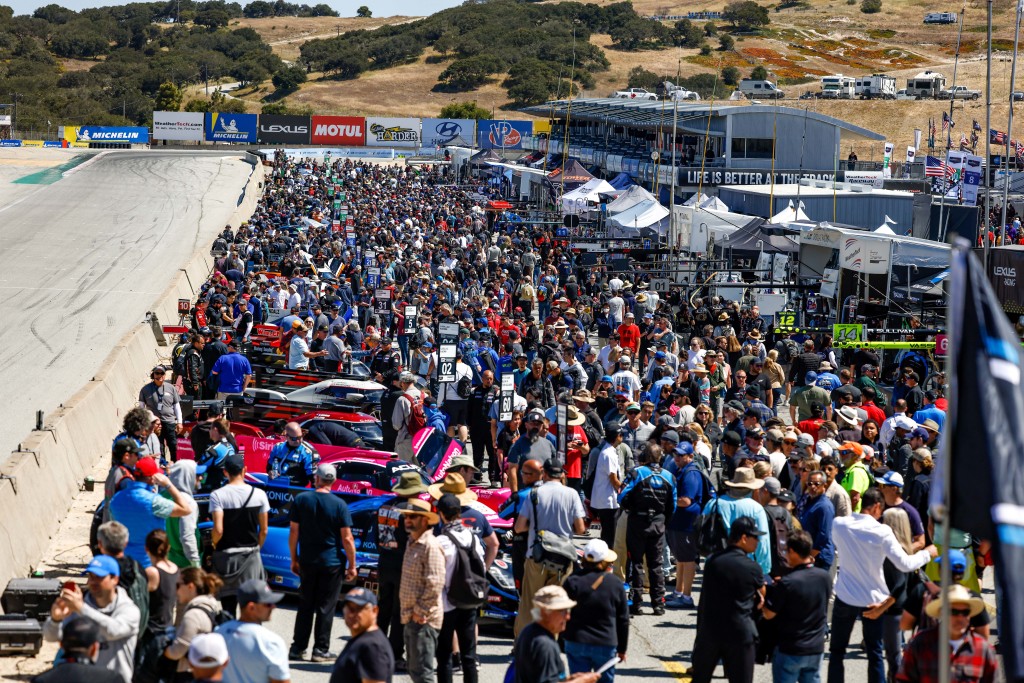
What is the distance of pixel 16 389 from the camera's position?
21.5 meters

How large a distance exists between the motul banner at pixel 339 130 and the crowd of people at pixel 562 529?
267 feet

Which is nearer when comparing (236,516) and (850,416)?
(236,516)

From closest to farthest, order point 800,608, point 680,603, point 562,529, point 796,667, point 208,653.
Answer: point 208,653, point 800,608, point 796,667, point 562,529, point 680,603

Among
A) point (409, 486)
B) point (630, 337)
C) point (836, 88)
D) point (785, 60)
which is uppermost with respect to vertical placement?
point (785, 60)

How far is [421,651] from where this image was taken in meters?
8.48

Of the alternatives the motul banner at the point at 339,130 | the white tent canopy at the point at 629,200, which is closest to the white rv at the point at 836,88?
the motul banner at the point at 339,130

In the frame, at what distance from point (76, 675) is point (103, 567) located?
1095 mm

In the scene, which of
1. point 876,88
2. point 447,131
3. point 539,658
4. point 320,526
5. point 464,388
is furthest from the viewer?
point 876,88

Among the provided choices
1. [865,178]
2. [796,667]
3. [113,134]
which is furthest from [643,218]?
[113,134]

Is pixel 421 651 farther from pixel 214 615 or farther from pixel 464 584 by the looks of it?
pixel 214 615

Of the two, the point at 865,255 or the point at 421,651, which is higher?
the point at 865,255

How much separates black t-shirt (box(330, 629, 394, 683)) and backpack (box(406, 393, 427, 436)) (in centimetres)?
837

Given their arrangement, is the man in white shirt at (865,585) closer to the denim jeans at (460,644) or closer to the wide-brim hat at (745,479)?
the wide-brim hat at (745,479)

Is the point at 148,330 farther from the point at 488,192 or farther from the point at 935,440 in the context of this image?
the point at 488,192
